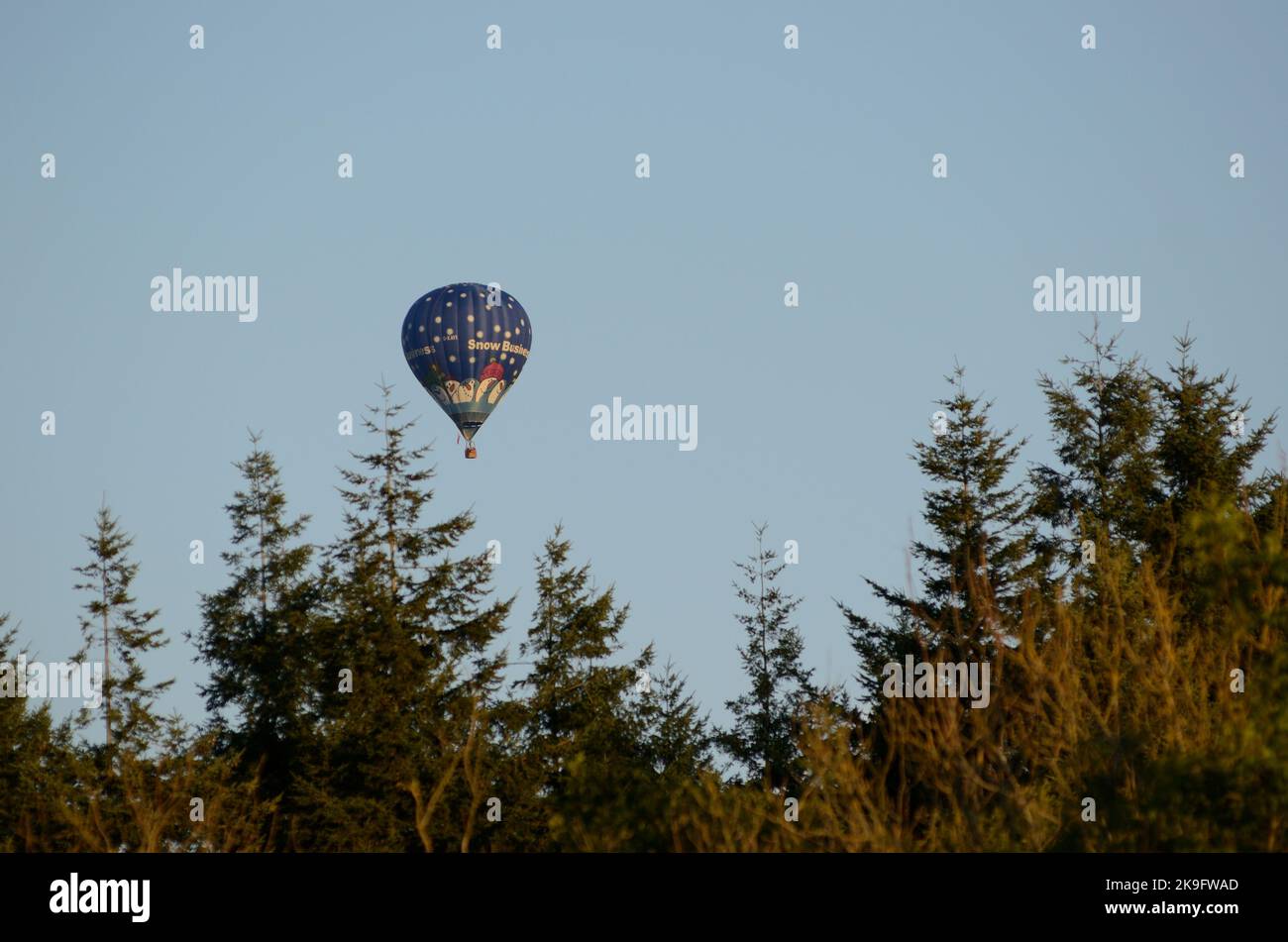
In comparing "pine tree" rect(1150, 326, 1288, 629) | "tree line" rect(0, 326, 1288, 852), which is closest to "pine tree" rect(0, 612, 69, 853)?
"tree line" rect(0, 326, 1288, 852)

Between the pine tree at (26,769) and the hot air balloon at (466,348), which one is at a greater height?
the hot air balloon at (466,348)

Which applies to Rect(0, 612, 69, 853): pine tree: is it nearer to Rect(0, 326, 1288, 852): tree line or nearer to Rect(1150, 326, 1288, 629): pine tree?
Rect(0, 326, 1288, 852): tree line

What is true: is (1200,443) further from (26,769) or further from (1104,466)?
(26,769)

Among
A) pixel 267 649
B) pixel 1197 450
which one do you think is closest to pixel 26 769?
pixel 267 649

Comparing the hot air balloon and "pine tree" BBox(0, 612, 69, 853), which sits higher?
the hot air balloon

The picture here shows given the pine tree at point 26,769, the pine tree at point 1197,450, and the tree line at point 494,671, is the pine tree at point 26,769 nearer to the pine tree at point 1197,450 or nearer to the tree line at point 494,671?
the tree line at point 494,671

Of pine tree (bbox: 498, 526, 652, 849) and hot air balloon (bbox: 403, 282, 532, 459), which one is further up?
hot air balloon (bbox: 403, 282, 532, 459)

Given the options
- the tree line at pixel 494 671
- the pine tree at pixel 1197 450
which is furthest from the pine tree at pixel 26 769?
the pine tree at pixel 1197 450
